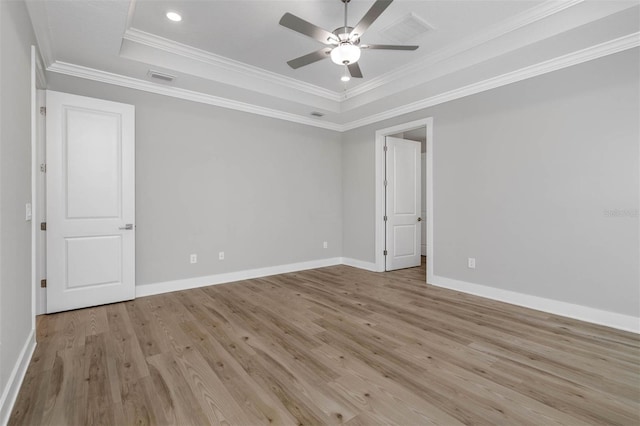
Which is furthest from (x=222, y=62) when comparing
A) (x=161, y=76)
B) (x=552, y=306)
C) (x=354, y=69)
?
(x=552, y=306)

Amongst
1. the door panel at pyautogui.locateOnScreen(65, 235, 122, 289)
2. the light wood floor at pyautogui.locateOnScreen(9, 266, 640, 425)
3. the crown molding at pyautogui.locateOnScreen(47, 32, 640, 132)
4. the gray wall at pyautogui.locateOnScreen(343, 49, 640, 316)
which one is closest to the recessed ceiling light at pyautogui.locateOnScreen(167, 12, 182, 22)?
the crown molding at pyautogui.locateOnScreen(47, 32, 640, 132)

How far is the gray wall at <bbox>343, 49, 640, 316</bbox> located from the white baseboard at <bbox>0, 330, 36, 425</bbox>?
440 centimetres

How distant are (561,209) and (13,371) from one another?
4813mm

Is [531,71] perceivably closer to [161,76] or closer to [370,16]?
[370,16]

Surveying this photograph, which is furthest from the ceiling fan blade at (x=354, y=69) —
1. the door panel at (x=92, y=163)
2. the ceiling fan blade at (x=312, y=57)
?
the door panel at (x=92, y=163)

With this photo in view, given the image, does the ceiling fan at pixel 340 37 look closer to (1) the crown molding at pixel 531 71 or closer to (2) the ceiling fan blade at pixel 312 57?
(2) the ceiling fan blade at pixel 312 57

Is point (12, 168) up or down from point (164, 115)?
down

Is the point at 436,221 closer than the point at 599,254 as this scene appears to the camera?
No

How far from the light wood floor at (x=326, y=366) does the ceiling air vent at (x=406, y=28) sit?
9.89 ft

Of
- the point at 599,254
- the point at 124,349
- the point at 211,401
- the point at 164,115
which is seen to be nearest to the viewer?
the point at 211,401

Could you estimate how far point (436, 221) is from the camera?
4379mm

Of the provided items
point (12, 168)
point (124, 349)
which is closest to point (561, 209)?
point (124, 349)

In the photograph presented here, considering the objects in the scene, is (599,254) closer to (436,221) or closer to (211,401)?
(436,221)

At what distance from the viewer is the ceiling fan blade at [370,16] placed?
6.70ft
